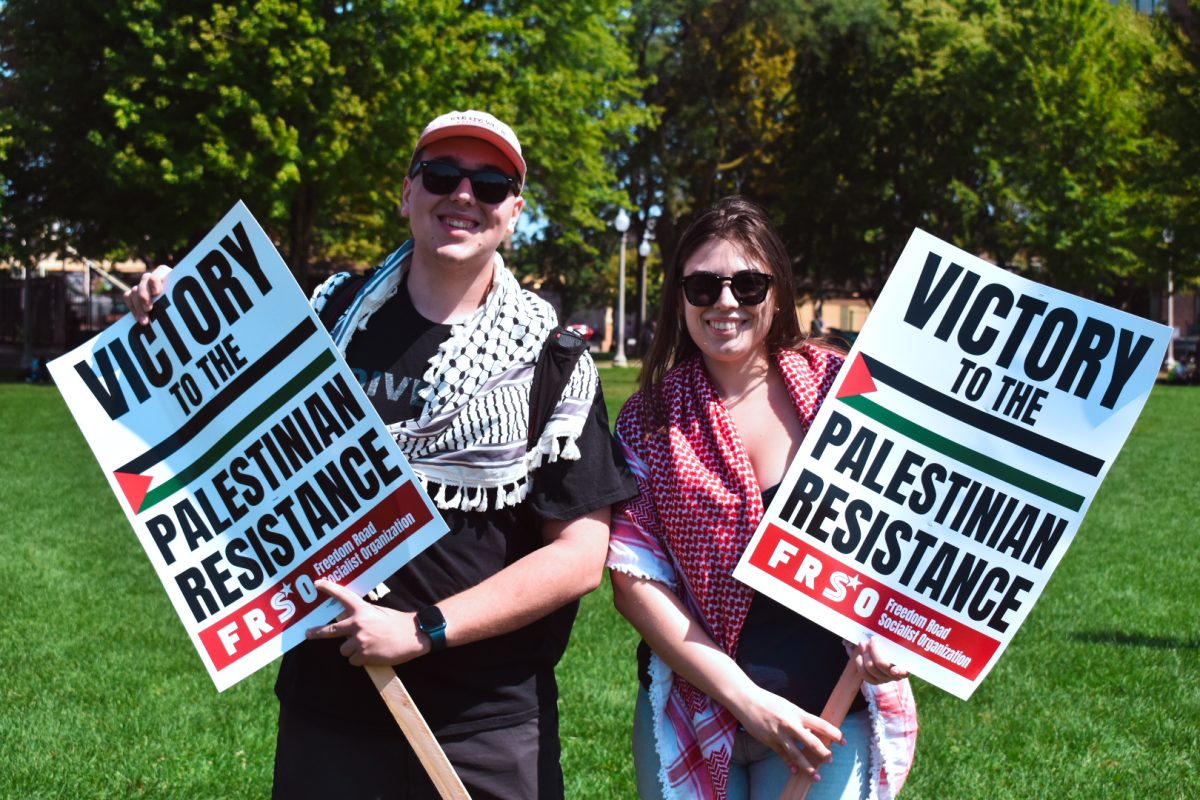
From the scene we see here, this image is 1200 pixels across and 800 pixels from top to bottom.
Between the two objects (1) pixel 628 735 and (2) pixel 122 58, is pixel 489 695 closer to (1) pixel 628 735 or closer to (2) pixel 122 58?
(1) pixel 628 735

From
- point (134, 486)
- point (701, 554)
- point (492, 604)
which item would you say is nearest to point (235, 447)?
point (134, 486)

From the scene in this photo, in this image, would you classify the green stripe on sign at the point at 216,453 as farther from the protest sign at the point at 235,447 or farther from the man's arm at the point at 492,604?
the man's arm at the point at 492,604

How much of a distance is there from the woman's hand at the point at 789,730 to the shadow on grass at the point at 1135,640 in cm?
535

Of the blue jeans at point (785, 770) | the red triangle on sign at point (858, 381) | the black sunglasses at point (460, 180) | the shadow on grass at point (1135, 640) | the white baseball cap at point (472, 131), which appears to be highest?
the white baseball cap at point (472, 131)

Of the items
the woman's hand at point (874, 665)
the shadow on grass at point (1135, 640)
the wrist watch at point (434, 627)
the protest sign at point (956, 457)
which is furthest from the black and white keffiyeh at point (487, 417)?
the shadow on grass at point (1135, 640)

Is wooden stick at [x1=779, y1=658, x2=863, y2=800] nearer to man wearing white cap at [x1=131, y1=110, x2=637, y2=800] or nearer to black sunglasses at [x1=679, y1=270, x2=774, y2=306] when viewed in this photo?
man wearing white cap at [x1=131, y1=110, x2=637, y2=800]

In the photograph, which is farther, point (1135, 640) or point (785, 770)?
point (1135, 640)

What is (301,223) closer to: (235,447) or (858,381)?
(235,447)

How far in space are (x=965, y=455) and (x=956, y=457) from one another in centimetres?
2

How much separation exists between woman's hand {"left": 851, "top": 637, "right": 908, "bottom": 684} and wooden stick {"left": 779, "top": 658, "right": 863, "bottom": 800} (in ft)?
0.09

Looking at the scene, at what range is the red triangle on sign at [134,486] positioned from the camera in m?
3.03

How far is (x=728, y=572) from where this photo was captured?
3.03 meters

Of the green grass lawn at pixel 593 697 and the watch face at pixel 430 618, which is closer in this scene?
the watch face at pixel 430 618

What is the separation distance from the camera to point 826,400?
3041 mm
